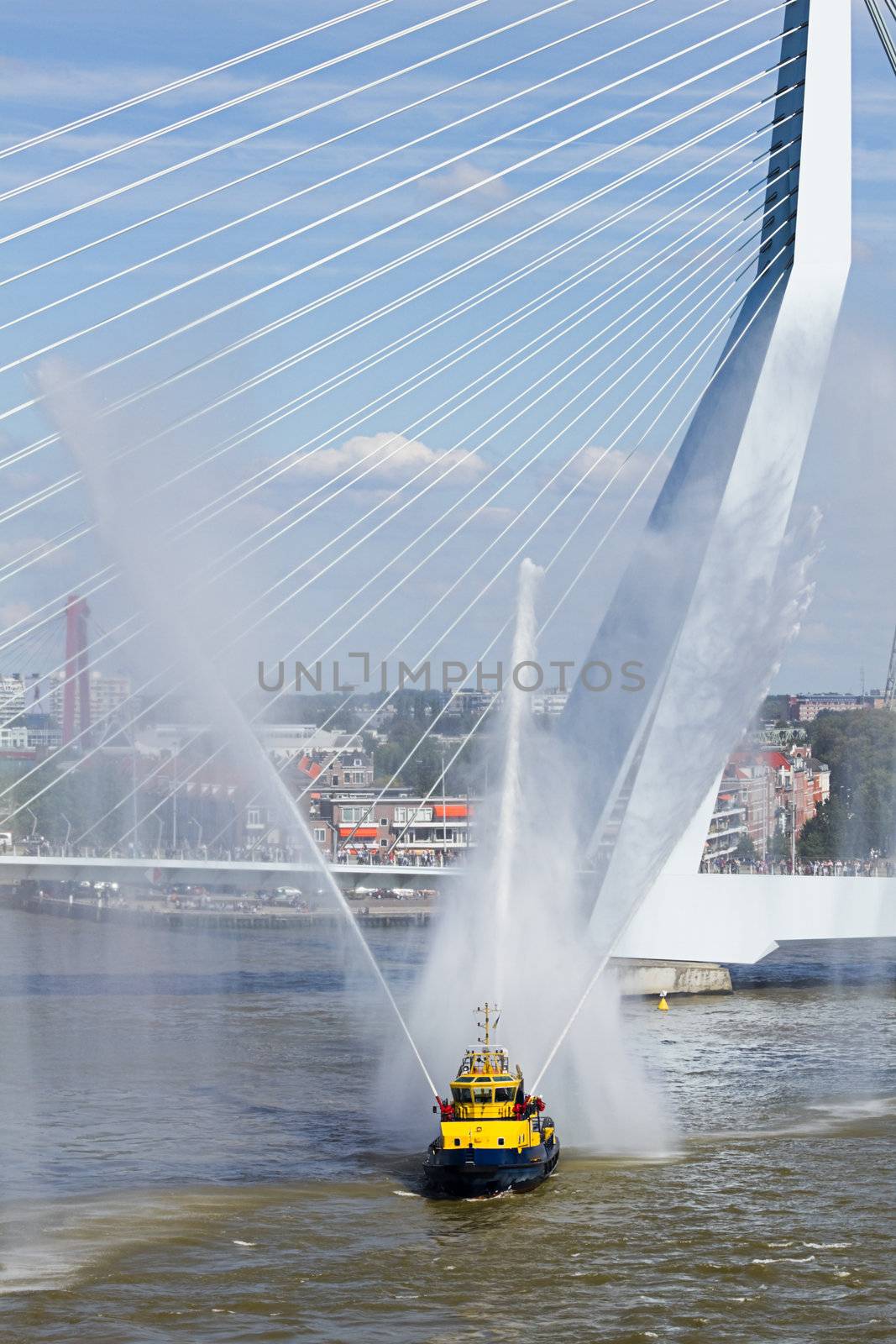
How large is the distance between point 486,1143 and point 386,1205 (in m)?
0.93

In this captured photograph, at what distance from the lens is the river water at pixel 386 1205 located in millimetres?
13766

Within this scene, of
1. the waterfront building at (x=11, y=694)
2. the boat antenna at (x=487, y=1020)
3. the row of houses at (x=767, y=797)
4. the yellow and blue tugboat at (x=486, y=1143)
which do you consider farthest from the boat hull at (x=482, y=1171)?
the row of houses at (x=767, y=797)

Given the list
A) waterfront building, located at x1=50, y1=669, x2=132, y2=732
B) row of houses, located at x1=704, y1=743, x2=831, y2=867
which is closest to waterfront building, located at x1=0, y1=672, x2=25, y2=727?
waterfront building, located at x1=50, y1=669, x2=132, y2=732

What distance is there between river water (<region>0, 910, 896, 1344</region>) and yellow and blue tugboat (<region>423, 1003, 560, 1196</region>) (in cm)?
22

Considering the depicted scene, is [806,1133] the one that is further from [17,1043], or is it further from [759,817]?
[759,817]

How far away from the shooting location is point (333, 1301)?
14.0 metres

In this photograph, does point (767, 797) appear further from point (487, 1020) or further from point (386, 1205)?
point (386, 1205)

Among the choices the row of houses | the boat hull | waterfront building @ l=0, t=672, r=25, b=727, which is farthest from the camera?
the row of houses

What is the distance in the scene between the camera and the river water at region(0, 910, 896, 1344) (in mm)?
13766

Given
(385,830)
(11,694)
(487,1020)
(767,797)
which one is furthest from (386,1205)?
(767,797)

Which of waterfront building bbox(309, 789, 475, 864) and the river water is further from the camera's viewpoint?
waterfront building bbox(309, 789, 475, 864)

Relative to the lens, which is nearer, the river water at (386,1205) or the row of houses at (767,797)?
the river water at (386,1205)

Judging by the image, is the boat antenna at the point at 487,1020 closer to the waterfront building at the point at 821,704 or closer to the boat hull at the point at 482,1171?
the boat hull at the point at 482,1171

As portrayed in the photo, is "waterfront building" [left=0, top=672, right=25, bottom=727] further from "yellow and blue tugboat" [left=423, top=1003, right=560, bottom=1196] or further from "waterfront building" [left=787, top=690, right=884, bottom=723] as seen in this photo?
"waterfront building" [left=787, top=690, right=884, bottom=723]
